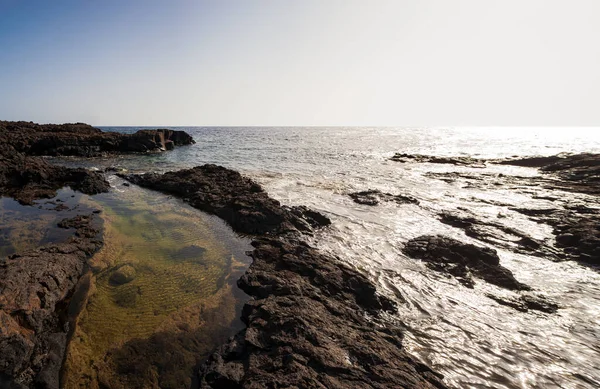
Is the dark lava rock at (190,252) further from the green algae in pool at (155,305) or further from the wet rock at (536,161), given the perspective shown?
the wet rock at (536,161)

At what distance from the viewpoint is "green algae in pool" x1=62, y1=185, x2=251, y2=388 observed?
19.2ft

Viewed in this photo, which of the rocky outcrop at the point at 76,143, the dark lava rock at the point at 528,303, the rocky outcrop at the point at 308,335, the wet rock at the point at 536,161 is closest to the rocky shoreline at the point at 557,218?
the dark lava rock at the point at 528,303

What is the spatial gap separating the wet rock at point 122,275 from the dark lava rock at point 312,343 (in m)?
4.00

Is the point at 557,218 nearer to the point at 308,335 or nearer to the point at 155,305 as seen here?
the point at 308,335

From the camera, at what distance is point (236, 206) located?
16688 millimetres

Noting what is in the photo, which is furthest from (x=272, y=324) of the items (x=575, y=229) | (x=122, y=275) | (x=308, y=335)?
(x=575, y=229)

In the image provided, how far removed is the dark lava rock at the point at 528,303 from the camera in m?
9.01

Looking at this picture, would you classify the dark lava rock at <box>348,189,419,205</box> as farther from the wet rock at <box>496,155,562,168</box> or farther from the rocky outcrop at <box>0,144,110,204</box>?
the wet rock at <box>496,155,562,168</box>

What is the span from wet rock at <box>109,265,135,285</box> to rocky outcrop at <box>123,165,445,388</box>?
3.99 m

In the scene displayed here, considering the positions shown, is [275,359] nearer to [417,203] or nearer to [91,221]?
[91,221]

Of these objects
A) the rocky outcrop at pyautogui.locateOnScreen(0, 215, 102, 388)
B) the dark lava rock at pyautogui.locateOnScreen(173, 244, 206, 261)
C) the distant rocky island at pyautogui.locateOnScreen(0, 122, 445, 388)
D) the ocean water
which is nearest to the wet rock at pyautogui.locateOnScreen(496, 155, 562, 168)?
the ocean water

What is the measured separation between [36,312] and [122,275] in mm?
2881

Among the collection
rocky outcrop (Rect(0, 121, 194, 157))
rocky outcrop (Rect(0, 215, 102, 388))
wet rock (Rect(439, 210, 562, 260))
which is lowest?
wet rock (Rect(439, 210, 562, 260))

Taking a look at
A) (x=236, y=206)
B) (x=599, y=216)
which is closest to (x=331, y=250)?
(x=236, y=206)
